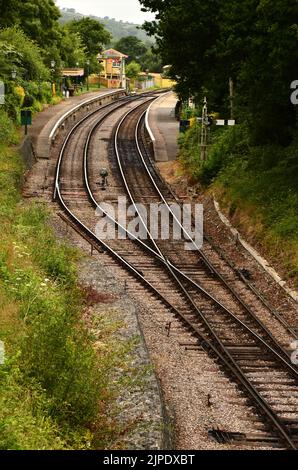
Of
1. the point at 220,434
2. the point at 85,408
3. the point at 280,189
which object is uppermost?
the point at 280,189

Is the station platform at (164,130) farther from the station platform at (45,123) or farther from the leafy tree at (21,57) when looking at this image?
the leafy tree at (21,57)

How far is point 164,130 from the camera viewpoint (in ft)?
160

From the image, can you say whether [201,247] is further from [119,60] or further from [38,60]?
[119,60]

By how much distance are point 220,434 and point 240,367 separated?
2935 millimetres

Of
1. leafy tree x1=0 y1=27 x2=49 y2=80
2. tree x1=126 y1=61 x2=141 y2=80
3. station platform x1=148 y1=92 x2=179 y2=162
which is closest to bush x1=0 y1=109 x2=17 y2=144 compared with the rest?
leafy tree x1=0 y1=27 x2=49 y2=80

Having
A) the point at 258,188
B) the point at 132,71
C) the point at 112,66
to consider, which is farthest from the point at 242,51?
the point at 132,71

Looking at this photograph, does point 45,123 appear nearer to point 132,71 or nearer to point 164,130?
point 164,130

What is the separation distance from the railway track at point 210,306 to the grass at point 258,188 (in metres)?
1.90

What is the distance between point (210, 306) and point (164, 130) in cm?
3188

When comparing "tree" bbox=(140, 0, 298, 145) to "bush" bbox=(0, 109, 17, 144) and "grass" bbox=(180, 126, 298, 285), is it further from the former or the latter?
"bush" bbox=(0, 109, 17, 144)

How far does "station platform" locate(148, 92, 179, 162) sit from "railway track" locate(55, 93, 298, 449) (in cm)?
639

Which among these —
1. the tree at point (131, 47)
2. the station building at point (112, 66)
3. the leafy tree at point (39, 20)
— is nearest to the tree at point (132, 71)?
the station building at point (112, 66)

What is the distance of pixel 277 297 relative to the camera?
19.3 meters
